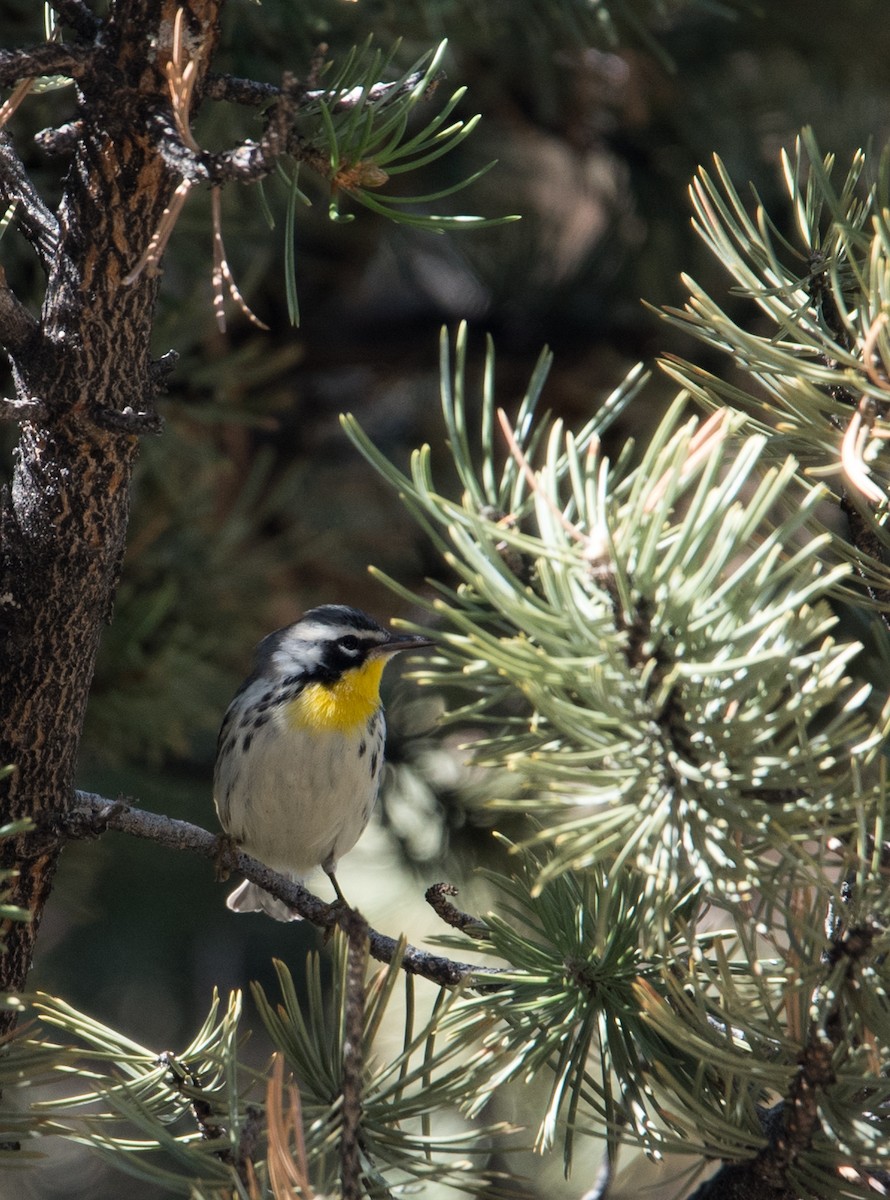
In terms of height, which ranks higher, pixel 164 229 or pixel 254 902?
pixel 164 229

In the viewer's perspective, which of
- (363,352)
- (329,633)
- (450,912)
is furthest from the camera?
(363,352)

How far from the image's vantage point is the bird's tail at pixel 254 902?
7.88 feet

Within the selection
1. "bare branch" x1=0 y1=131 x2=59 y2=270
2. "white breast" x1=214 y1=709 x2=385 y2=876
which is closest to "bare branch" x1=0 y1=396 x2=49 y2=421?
"bare branch" x1=0 y1=131 x2=59 y2=270

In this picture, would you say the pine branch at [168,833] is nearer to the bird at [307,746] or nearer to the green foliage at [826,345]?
the green foliage at [826,345]

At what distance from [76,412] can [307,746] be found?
4.31 feet

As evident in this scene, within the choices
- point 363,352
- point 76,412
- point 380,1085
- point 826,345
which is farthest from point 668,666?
point 363,352

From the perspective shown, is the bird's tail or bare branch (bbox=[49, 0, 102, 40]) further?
the bird's tail

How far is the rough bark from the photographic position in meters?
1.17

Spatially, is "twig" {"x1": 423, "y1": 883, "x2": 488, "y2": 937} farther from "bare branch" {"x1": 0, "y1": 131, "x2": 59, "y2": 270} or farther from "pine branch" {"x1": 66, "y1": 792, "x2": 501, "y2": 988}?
"bare branch" {"x1": 0, "y1": 131, "x2": 59, "y2": 270}

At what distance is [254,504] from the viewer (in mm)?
3295

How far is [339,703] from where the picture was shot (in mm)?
2500

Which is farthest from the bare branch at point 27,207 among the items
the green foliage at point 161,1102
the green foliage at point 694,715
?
the green foliage at point 161,1102

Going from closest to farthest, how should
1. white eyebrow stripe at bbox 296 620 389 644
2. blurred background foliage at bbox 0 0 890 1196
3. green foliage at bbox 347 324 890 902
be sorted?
1. green foliage at bbox 347 324 890 902
2. blurred background foliage at bbox 0 0 890 1196
3. white eyebrow stripe at bbox 296 620 389 644

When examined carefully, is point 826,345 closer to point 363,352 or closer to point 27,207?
point 27,207
